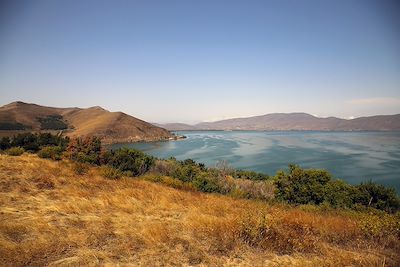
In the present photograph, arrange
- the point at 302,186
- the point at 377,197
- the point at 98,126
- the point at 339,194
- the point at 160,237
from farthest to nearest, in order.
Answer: the point at 98,126 → the point at 302,186 → the point at 377,197 → the point at 339,194 → the point at 160,237

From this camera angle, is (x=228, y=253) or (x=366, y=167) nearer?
(x=228, y=253)

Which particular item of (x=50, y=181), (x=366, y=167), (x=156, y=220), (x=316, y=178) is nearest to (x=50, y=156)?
(x=50, y=181)

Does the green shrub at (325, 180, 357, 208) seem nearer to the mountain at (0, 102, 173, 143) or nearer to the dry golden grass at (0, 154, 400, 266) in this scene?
the dry golden grass at (0, 154, 400, 266)

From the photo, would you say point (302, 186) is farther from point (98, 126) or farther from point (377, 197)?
point (98, 126)

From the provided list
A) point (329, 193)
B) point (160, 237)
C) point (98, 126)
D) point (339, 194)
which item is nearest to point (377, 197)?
point (339, 194)

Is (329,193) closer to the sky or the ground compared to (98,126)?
closer to the ground

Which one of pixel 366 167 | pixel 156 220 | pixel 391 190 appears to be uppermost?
pixel 156 220

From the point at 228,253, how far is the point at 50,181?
328 inches

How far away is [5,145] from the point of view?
28422 mm

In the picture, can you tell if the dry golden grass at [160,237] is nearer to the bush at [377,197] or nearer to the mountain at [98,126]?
the bush at [377,197]

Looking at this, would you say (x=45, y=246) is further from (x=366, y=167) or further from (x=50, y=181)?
(x=366, y=167)

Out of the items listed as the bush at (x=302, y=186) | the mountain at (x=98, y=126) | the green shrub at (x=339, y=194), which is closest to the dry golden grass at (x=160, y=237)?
the green shrub at (x=339, y=194)

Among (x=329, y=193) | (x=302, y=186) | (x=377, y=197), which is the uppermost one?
(x=302, y=186)

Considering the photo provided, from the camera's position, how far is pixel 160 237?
5.48 meters
